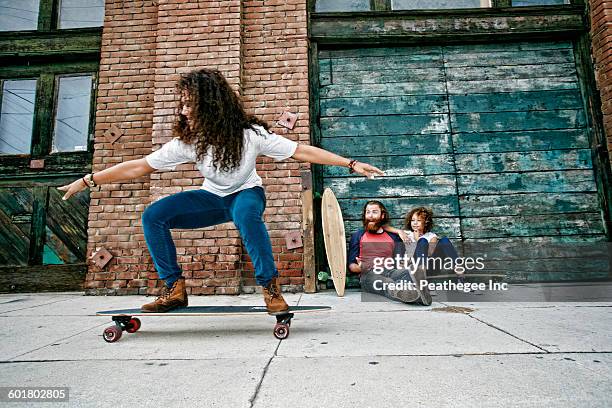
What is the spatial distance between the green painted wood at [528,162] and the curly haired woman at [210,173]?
9.47 feet

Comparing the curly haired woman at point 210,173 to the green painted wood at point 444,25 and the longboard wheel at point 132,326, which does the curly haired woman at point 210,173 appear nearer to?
the longboard wheel at point 132,326

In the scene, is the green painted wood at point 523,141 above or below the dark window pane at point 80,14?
below

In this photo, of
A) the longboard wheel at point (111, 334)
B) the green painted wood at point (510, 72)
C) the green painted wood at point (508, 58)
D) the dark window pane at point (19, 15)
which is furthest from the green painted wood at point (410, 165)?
the dark window pane at point (19, 15)

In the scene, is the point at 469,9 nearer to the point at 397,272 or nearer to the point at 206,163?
the point at 397,272

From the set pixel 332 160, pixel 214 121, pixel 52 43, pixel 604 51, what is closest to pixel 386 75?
pixel 604 51

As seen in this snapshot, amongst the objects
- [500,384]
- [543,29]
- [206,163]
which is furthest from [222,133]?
[543,29]

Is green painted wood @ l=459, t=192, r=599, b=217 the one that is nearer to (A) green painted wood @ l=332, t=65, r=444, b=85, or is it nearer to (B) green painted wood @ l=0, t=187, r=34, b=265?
(A) green painted wood @ l=332, t=65, r=444, b=85

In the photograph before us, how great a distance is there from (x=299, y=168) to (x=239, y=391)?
322cm

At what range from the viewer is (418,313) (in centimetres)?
260

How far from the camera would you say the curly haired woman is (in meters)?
2.07

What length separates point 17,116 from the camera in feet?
16.0

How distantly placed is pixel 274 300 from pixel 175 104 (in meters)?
3.09

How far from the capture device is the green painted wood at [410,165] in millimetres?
4512

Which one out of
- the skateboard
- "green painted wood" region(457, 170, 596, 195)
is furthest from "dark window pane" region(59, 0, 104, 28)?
"green painted wood" region(457, 170, 596, 195)
